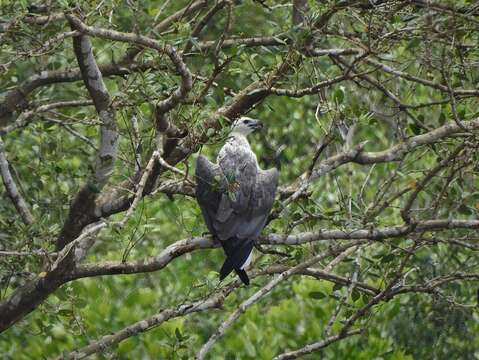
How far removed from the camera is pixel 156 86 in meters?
5.11

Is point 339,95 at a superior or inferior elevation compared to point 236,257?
superior

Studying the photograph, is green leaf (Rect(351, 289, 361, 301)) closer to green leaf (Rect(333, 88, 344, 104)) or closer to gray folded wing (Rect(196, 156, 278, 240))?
gray folded wing (Rect(196, 156, 278, 240))

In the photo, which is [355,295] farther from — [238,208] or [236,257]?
[238,208]

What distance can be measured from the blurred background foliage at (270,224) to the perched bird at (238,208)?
136 millimetres

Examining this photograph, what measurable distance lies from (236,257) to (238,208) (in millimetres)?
383

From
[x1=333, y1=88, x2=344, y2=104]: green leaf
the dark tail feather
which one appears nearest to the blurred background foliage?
[x1=333, y1=88, x2=344, y2=104]: green leaf

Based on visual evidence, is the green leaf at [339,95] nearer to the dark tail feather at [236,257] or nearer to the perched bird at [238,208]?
the perched bird at [238,208]

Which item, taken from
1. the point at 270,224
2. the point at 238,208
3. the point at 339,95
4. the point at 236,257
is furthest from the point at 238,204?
the point at 339,95

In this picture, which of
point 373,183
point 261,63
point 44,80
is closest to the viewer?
point 44,80

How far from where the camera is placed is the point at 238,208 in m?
6.05

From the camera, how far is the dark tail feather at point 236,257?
226 inches

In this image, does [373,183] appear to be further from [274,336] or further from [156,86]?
[156,86]

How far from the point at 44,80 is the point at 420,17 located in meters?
2.53

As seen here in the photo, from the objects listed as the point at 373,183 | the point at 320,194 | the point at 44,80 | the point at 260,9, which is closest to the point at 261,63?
the point at 260,9
